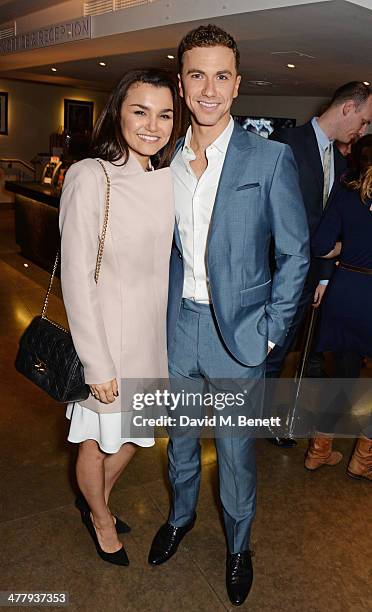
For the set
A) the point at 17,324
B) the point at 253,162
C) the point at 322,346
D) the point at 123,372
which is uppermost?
the point at 253,162

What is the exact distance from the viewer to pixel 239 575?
6.35 ft

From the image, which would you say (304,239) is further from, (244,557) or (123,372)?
(244,557)

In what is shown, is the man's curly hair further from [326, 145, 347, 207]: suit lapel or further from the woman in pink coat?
[326, 145, 347, 207]: suit lapel

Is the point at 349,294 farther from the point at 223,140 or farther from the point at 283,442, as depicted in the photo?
the point at 223,140

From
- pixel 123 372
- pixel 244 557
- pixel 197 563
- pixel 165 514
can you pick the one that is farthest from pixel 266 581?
pixel 123 372

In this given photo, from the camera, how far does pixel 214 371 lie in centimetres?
185

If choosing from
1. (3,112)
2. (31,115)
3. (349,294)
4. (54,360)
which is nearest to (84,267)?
(54,360)

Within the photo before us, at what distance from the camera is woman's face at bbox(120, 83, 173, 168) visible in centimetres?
163

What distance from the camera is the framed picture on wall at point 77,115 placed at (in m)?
13.6

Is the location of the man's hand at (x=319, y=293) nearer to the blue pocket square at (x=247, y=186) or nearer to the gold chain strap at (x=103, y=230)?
the blue pocket square at (x=247, y=186)

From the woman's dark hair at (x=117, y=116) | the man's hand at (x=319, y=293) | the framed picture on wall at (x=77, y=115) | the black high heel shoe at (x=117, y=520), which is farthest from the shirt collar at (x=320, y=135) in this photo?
the framed picture on wall at (x=77, y=115)

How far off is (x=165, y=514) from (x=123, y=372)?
0.86m

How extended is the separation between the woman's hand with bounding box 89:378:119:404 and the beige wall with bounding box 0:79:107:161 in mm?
12305

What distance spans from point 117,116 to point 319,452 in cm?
187
